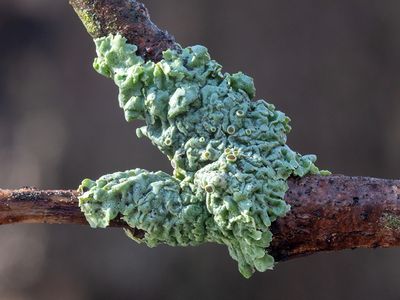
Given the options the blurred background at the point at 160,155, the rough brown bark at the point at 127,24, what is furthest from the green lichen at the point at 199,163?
the blurred background at the point at 160,155

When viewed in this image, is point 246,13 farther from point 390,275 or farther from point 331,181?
point 331,181

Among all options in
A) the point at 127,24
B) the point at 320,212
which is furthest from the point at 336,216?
the point at 127,24

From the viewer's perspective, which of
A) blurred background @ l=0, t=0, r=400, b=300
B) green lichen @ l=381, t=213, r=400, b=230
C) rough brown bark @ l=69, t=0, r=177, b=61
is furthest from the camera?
blurred background @ l=0, t=0, r=400, b=300

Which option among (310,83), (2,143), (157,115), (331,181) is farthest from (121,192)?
(2,143)

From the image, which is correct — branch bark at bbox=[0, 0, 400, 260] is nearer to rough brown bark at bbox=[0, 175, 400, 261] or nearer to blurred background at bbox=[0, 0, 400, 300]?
rough brown bark at bbox=[0, 175, 400, 261]

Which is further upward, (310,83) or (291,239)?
(310,83)

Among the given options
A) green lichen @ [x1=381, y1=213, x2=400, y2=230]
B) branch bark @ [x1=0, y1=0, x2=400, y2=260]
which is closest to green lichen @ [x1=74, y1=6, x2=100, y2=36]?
branch bark @ [x1=0, y1=0, x2=400, y2=260]

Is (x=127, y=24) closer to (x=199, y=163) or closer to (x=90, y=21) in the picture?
(x=90, y=21)
